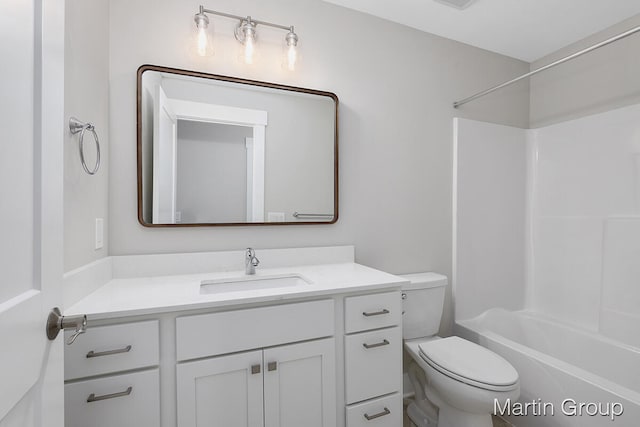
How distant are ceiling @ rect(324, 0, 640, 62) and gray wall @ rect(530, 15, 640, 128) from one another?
0.14 metres

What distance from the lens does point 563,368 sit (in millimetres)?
1529

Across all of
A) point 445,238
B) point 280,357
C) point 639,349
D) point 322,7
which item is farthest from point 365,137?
point 639,349

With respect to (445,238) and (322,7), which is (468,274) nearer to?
(445,238)

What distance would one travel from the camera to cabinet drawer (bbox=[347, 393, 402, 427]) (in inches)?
51.5

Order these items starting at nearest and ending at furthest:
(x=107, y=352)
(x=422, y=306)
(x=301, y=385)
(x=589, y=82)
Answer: (x=107, y=352) → (x=301, y=385) → (x=422, y=306) → (x=589, y=82)

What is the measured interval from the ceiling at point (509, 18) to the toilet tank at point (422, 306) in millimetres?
1621

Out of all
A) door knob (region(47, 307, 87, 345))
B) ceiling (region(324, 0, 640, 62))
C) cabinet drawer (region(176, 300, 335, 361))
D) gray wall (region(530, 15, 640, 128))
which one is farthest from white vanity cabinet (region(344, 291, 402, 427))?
gray wall (region(530, 15, 640, 128))

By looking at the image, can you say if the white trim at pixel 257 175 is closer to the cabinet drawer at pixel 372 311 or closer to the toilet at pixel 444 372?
the cabinet drawer at pixel 372 311

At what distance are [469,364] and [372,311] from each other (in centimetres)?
59

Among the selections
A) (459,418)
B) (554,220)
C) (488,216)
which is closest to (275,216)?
(459,418)

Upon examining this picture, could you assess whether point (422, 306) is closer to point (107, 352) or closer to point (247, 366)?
point (247, 366)

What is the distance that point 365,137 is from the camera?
6.30 ft

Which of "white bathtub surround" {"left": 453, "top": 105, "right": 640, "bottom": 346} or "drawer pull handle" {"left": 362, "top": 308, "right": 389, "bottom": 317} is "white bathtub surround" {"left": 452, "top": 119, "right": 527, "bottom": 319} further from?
"drawer pull handle" {"left": 362, "top": 308, "right": 389, "bottom": 317}

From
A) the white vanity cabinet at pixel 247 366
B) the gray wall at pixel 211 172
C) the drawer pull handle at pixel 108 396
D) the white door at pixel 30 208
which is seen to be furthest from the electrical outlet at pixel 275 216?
the white door at pixel 30 208
